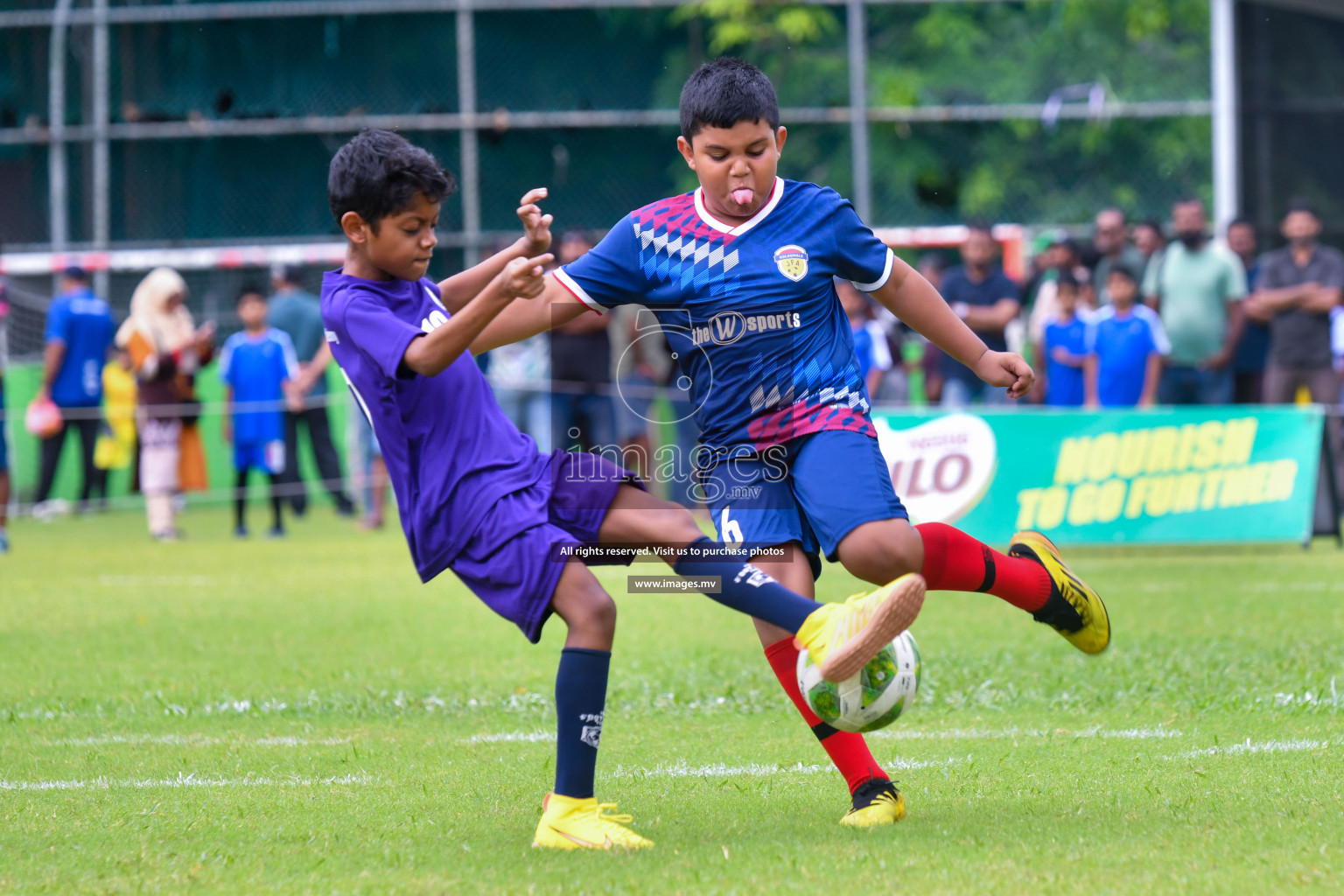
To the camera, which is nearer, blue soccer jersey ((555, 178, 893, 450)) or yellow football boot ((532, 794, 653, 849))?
yellow football boot ((532, 794, 653, 849))

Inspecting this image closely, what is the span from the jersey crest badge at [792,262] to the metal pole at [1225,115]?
1348cm

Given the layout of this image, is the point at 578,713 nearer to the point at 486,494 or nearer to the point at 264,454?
the point at 486,494

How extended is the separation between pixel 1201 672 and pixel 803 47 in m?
15.7

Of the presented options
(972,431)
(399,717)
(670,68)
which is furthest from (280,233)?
(399,717)

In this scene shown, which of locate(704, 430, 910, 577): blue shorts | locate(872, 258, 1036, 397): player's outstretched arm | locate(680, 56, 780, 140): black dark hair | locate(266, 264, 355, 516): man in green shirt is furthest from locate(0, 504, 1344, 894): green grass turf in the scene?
locate(266, 264, 355, 516): man in green shirt


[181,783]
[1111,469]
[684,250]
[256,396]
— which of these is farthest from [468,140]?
[684,250]

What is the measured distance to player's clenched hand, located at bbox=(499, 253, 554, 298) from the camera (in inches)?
139

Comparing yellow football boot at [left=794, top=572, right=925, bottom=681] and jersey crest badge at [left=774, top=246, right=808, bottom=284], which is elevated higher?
jersey crest badge at [left=774, top=246, right=808, bottom=284]

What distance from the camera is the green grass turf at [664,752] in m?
3.46

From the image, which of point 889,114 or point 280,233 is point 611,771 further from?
point 280,233

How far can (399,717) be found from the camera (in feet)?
18.5

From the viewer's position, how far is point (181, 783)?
4.53 m

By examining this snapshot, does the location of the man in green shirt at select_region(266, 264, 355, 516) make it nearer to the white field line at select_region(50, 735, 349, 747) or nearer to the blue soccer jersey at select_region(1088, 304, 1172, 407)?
the blue soccer jersey at select_region(1088, 304, 1172, 407)

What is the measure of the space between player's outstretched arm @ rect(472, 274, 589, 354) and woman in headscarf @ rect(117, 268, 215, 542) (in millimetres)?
9849
